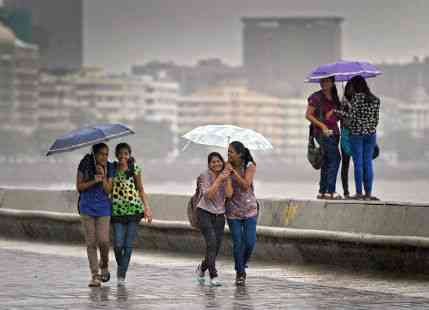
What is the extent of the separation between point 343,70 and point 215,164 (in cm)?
291

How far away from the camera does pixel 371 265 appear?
12.9m

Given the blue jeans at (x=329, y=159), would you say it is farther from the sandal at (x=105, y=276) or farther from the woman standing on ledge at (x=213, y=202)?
the sandal at (x=105, y=276)

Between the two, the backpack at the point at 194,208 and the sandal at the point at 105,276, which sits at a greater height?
the backpack at the point at 194,208

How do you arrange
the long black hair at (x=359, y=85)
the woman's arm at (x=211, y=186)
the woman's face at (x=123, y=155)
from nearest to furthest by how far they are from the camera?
the woman's arm at (x=211, y=186)
the woman's face at (x=123, y=155)
the long black hair at (x=359, y=85)

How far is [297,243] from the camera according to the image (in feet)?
45.2

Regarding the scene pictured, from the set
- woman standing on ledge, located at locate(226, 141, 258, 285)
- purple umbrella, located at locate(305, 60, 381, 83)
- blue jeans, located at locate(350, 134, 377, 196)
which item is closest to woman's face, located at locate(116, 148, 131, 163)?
woman standing on ledge, located at locate(226, 141, 258, 285)

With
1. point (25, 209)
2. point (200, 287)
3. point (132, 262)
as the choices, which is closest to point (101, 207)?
point (200, 287)

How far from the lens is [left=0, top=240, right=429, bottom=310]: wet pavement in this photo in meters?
10.6

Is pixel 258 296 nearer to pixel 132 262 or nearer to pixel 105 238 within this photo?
pixel 105 238

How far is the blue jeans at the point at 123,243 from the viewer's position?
486 inches

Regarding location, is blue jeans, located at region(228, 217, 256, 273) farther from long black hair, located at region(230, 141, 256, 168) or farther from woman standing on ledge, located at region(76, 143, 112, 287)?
woman standing on ledge, located at region(76, 143, 112, 287)

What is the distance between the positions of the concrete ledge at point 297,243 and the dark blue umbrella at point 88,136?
7.28 ft

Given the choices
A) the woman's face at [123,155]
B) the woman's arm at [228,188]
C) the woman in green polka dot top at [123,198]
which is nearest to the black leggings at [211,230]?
the woman's arm at [228,188]

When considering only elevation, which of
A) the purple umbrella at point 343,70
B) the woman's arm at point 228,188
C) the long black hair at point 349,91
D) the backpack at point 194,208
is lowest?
the backpack at point 194,208
